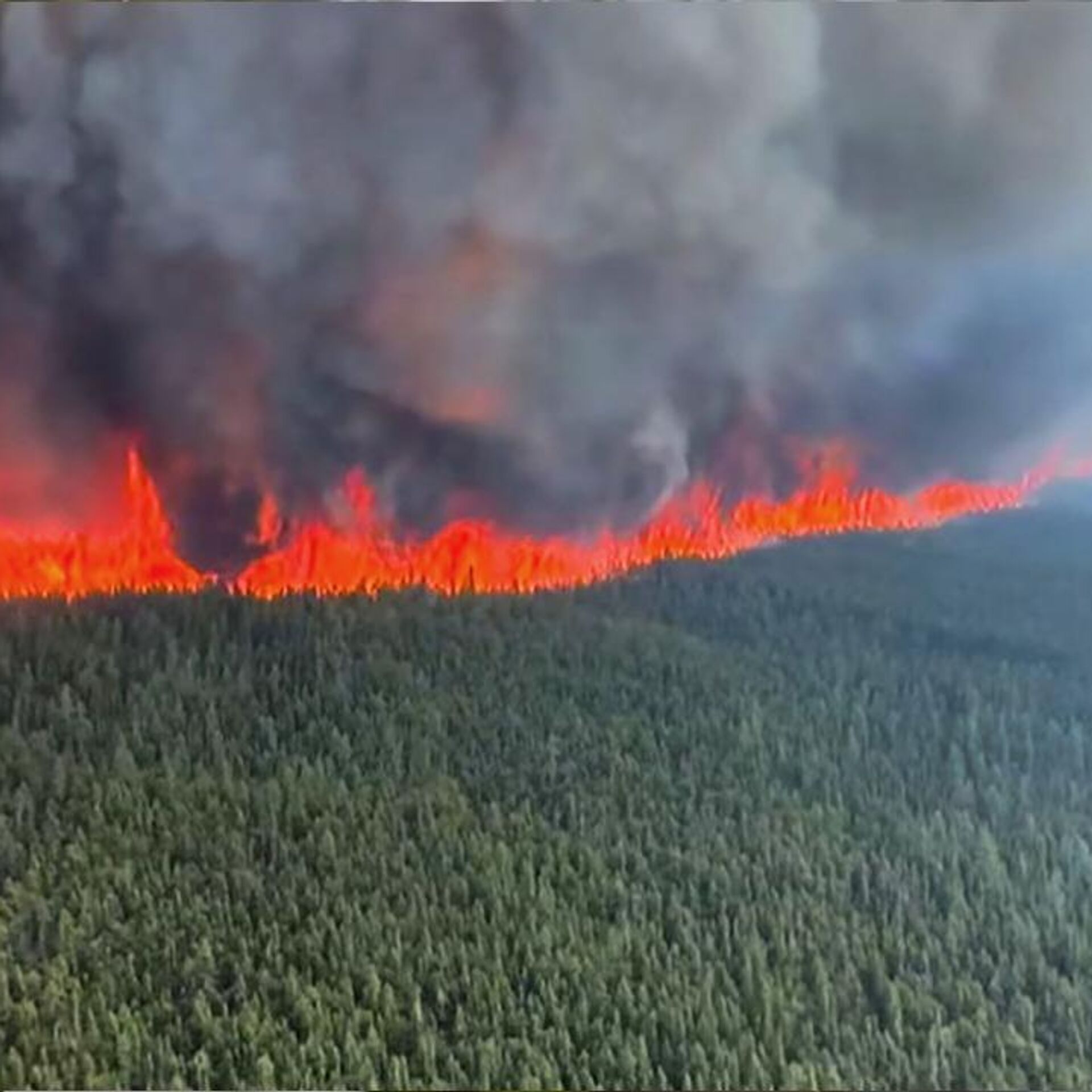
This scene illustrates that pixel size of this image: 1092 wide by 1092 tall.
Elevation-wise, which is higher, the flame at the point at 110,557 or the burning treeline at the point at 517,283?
the burning treeline at the point at 517,283

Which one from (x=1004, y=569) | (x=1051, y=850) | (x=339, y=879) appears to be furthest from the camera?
(x=1004, y=569)

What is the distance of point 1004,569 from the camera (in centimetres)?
199

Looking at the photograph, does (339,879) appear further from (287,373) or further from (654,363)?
(654,363)

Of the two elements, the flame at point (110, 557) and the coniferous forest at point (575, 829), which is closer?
the coniferous forest at point (575, 829)

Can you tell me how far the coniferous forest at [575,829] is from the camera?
167 cm

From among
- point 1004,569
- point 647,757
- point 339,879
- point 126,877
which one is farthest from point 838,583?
point 126,877

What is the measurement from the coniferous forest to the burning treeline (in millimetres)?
104

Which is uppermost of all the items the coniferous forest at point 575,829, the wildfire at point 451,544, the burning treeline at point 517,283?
the burning treeline at point 517,283

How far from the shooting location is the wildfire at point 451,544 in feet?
6.18

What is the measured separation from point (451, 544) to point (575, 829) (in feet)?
1.45

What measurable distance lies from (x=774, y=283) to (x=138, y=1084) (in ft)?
4.46

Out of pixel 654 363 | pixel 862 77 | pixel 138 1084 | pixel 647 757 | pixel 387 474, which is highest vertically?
pixel 862 77

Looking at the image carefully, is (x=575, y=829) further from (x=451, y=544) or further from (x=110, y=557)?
(x=110, y=557)

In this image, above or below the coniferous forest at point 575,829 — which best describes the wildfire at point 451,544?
above
